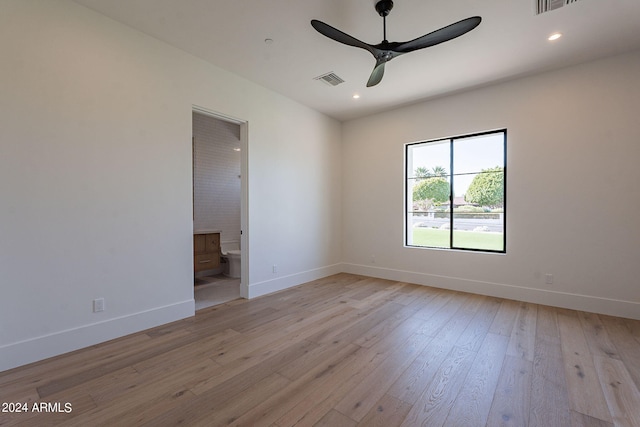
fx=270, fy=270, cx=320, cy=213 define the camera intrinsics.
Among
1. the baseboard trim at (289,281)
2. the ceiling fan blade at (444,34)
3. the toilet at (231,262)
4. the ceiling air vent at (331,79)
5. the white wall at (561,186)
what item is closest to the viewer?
the ceiling fan blade at (444,34)

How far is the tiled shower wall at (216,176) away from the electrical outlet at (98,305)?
8.94ft

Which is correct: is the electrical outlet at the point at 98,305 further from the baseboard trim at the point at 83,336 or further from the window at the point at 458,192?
the window at the point at 458,192

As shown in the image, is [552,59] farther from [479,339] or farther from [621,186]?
[479,339]

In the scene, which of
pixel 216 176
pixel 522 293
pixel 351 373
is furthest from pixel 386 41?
pixel 216 176

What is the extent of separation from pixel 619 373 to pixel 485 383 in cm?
109

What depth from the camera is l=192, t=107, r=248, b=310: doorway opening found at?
15.5 feet

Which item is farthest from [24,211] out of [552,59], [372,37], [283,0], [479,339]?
[552,59]

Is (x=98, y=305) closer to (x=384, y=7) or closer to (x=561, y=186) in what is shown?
(x=384, y=7)

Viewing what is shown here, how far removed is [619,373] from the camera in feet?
6.72

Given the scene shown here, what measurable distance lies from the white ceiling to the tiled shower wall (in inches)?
80.8

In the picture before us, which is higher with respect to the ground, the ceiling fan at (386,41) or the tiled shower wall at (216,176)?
the ceiling fan at (386,41)

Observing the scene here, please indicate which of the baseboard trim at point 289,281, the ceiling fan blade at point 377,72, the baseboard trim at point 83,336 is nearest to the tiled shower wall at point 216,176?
the baseboard trim at point 289,281

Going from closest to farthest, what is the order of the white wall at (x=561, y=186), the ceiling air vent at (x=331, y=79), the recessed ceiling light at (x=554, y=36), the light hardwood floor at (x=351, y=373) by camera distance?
1. the light hardwood floor at (x=351, y=373)
2. the recessed ceiling light at (x=554, y=36)
3. the white wall at (x=561, y=186)
4. the ceiling air vent at (x=331, y=79)

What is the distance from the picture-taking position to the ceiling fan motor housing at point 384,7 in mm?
2352
